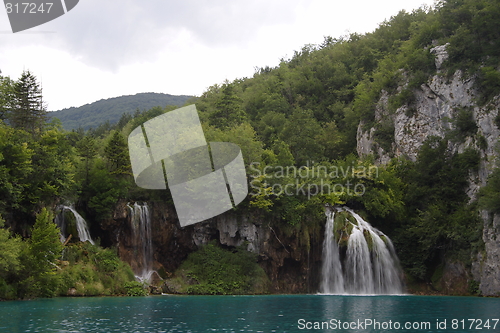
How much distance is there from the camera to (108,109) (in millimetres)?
178375

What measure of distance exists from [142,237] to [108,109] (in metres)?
152

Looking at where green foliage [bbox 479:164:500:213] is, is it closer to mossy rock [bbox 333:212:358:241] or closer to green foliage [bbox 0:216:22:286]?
mossy rock [bbox 333:212:358:241]

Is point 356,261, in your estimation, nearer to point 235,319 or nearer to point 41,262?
point 235,319

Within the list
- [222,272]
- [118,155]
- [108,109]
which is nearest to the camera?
[222,272]

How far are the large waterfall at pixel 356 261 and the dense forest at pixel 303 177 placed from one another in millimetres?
2063

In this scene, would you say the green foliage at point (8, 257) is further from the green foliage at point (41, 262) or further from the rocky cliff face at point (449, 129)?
the rocky cliff face at point (449, 129)

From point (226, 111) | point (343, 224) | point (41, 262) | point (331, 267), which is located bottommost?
point (331, 267)

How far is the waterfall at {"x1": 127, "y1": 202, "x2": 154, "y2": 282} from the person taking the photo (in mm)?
34688

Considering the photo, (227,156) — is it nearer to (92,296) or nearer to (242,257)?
(242,257)

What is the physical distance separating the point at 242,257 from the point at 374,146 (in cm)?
2334

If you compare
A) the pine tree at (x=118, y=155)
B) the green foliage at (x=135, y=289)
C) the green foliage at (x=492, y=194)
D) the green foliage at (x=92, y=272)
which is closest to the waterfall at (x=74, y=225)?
the green foliage at (x=92, y=272)

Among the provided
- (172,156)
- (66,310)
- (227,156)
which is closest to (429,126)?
(227,156)

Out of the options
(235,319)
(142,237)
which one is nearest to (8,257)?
(235,319)

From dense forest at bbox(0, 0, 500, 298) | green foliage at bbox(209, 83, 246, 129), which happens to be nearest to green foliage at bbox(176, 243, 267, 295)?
dense forest at bbox(0, 0, 500, 298)
